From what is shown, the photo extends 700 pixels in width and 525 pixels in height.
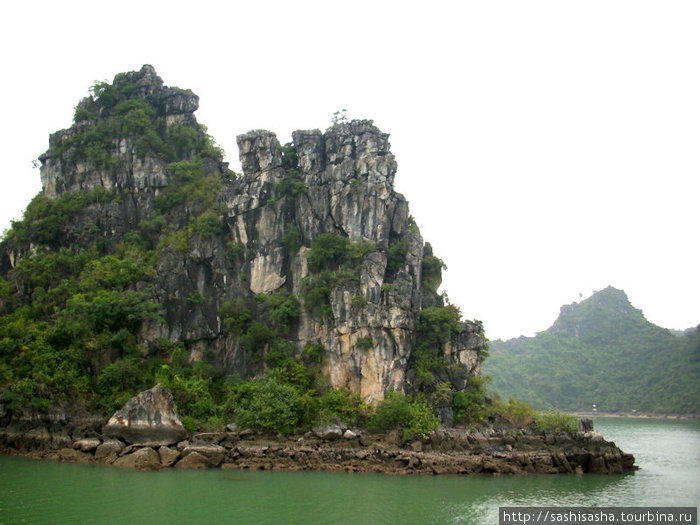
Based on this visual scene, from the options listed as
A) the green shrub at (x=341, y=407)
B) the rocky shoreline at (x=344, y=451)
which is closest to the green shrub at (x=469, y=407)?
the rocky shoreline at (x=344, y=451)

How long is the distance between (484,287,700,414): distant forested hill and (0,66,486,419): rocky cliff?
4895 cm

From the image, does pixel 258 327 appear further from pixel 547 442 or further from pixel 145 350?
pixel 547 442

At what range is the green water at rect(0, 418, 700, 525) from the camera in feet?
56.6

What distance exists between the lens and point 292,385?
31.2m

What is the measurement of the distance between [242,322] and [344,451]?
36.1 ft

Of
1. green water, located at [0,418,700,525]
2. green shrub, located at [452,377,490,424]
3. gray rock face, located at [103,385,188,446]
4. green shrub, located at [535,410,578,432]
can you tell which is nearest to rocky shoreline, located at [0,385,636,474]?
gray rock face, located at [103,385,188,446]

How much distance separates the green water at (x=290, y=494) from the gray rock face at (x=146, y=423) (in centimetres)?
273

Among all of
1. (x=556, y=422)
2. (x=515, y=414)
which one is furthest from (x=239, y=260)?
(x=556, y=422)

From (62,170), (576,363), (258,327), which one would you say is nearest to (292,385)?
(258,327)

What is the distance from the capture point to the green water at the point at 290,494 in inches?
679

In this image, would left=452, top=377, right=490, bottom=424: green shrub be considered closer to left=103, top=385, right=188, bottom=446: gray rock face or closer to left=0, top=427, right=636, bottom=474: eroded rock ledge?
left=0, top=427, right=636, bottom=474: eroded rock ledge

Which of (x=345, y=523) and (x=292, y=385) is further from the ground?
(x=292, y=385)

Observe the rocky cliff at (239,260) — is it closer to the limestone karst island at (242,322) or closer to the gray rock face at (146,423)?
the limestone karst island at (242,322)

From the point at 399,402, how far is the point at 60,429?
16.8m
